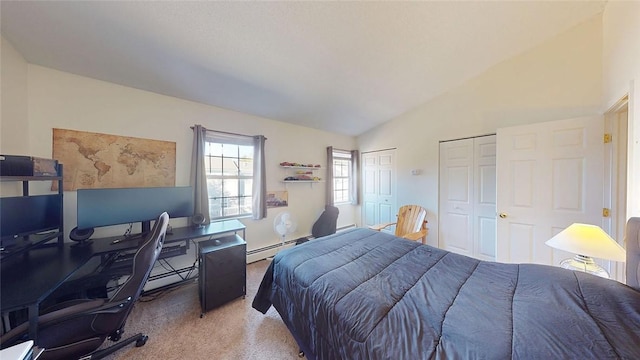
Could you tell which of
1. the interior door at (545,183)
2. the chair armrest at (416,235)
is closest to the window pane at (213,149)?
the chair armrest at (416,235)

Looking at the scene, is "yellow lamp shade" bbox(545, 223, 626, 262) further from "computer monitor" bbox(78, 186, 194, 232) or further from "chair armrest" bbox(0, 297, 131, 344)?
"computer monitor" bbox(78, 186, 194, 232)

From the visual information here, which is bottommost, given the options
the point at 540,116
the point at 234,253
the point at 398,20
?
the point at 234,253

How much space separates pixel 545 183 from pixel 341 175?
10.2 ft

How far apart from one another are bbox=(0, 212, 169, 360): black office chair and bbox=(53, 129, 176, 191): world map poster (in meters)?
1.26

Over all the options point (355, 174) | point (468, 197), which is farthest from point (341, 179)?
point (468, 197)

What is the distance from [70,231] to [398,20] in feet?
12.1

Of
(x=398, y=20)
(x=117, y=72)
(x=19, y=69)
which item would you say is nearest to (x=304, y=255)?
(x=398, y=20)

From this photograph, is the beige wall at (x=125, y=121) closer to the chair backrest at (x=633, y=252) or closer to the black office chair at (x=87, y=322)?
the black office chair at (x=87, y=322)

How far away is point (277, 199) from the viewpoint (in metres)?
3.46

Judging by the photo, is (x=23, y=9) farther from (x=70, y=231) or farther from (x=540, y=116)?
(x=540, y=116)

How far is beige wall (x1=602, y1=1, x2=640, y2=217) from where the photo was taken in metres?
1.36

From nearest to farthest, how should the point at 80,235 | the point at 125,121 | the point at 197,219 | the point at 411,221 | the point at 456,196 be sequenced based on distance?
the point at 80,235 → the point at 125,121 → the point at 197,219 → the point at 456,196 → the point at 411,221

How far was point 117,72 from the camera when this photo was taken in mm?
1966

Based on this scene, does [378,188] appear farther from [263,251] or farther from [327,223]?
[263,251]
